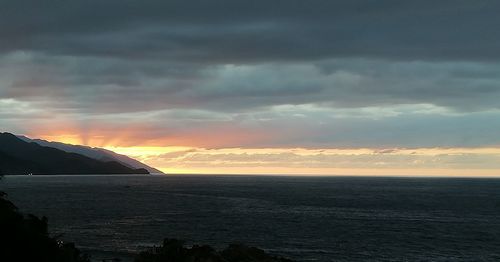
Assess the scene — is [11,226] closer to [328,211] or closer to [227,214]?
[227,214]

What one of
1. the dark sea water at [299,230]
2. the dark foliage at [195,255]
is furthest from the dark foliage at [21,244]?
the dark sea water at [299,230]

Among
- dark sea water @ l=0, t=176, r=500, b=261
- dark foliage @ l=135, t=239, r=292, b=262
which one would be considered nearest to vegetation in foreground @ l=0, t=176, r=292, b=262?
dark foliage @ l=135, t=239, r=292, b=262

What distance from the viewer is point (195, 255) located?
51469 millimetres

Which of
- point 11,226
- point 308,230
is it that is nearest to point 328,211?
point 308,230

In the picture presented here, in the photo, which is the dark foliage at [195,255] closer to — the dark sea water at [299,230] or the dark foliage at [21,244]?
the dark foliage at [21,244]

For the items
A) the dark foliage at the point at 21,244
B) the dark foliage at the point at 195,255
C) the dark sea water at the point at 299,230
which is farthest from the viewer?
the dark sea water at the point at 299,230

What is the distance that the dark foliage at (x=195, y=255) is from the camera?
49.4 m

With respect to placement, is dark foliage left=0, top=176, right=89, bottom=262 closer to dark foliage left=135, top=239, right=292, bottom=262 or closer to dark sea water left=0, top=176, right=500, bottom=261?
dark foliage left=135, top=239, right=292, bottom=262

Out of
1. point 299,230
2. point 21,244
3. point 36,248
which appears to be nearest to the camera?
point 21,244

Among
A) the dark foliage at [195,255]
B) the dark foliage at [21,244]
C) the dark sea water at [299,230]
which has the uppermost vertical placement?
the dark foliage at [21,244]

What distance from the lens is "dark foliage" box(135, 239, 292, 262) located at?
49.4 metres

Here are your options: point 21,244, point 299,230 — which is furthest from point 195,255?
point 299,230

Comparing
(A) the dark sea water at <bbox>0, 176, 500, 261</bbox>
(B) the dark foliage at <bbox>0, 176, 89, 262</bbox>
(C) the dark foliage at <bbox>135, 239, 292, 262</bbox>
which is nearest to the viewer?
(B) the dark foliage at <bbox>0, 176, 89, 262</bbox>

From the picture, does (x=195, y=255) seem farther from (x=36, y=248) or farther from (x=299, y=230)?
(x=299, y=230)
